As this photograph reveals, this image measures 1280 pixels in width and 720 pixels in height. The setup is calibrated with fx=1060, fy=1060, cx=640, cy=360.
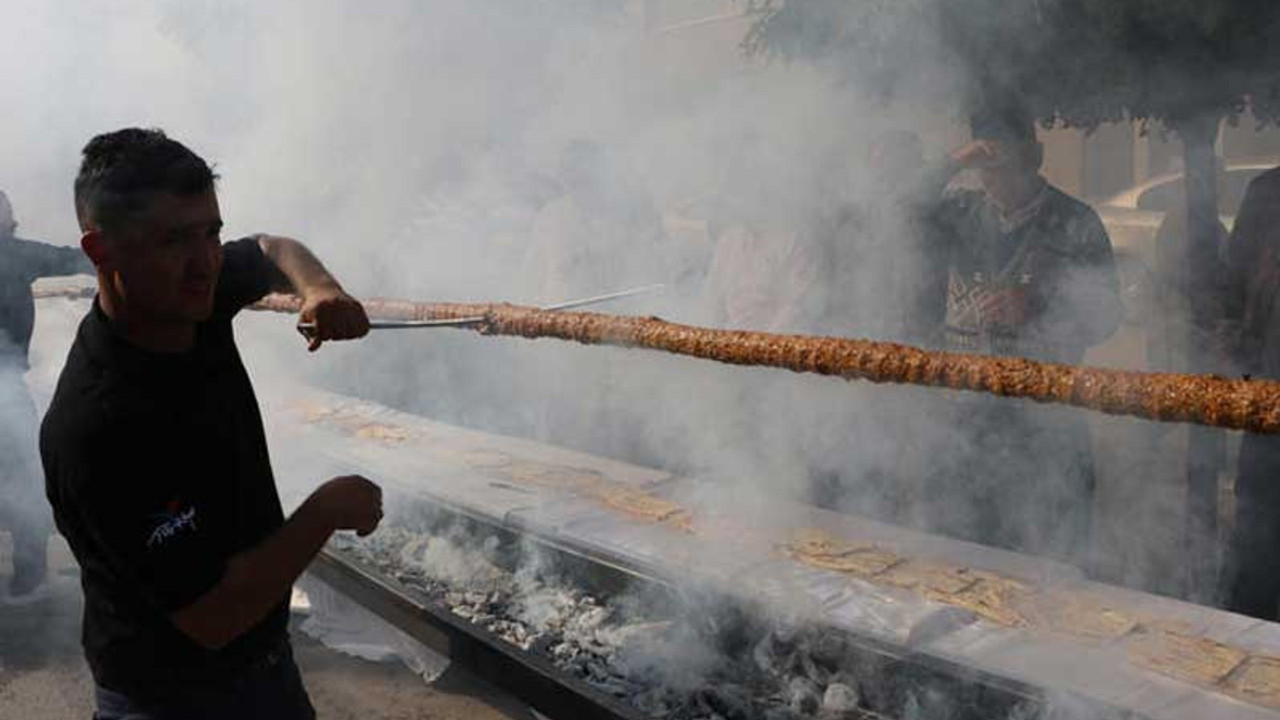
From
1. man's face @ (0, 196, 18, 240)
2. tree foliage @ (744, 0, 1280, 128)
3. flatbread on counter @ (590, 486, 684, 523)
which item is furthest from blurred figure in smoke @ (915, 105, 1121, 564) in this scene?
man's face @ (0, 196, 18, 240)

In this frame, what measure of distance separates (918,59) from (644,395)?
101 inches

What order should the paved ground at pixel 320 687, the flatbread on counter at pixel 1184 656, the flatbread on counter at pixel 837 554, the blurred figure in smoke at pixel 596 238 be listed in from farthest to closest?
the blurred figure in smoke at pixel 596 238
the paved ground at pixel 320 687
the flatbread on counter at pixel 837 554
the flatbread on counter at pixel 1184 656

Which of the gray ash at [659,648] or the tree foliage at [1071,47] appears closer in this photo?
the gray ash at [659,648]

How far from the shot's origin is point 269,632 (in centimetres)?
218

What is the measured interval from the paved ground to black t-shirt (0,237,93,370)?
1.51 meters

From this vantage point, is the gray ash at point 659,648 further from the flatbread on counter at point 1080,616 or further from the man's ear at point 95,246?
the man's ear at point 95,246

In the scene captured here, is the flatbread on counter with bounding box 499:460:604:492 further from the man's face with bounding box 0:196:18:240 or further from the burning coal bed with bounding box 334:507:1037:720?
the man's face with bounding box 0:196:18:240

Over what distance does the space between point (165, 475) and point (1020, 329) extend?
3.60 meters

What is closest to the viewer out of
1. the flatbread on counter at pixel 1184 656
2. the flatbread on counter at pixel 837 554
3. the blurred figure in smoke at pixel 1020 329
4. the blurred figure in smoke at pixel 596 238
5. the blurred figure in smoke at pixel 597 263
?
the flatbread on counter at pixel 1184 656

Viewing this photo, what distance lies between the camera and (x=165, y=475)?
182cm

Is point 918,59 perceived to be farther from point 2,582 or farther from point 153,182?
point 2,582

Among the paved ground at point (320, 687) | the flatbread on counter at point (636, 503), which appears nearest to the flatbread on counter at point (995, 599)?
the flatbread on counter at point (636, 503)

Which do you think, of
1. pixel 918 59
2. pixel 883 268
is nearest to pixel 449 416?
pixel 883 268

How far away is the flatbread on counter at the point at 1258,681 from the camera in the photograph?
2.63m
